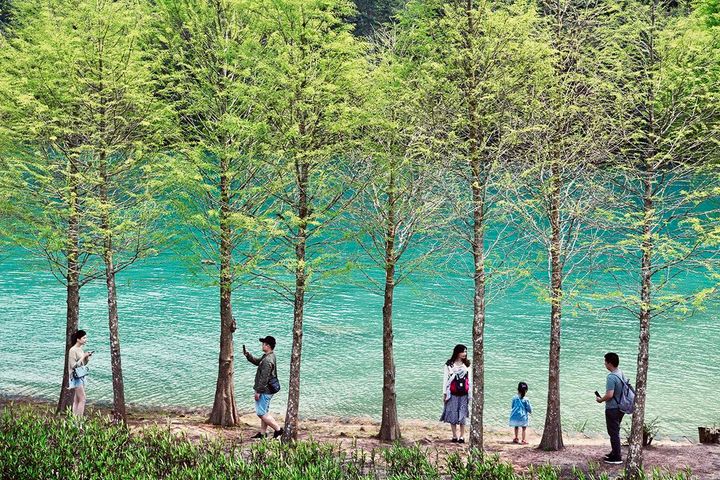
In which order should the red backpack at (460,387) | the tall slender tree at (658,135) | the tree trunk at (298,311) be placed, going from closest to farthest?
1. the tall slender tree at (658,135)
2. the tree trunk at (298,311)
3. the red backpack at (460,387)

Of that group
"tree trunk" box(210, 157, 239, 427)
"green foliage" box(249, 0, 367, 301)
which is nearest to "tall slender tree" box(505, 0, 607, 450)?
"green foliage" box(249, 0, 367, 301)

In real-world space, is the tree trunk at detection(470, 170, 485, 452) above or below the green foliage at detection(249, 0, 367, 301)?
below

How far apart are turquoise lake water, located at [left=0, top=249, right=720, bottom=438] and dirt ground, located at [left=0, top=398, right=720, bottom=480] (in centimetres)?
115

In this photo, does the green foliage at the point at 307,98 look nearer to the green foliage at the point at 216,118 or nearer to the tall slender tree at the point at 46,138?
the green foliage at the point at 216,118

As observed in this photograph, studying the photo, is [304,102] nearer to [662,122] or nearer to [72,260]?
[72,260]

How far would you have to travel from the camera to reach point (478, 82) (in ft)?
45.3

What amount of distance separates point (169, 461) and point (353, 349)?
16161 mm

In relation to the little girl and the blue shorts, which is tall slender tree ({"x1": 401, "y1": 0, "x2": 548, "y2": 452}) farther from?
the blue shorts

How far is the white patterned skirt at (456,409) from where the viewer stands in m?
15.6

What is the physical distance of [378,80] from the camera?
15.1 metres

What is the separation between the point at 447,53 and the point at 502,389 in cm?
1178

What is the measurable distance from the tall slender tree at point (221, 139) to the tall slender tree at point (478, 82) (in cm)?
376

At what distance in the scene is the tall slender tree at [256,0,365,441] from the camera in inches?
549

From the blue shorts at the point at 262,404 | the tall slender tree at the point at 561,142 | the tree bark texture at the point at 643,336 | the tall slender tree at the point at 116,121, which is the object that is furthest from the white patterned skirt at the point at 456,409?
the tall slender tree at the point at 116,121
